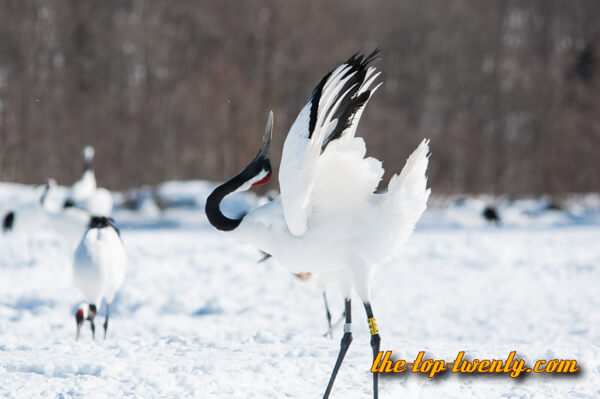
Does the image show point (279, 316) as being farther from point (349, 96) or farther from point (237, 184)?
point (349, 96)

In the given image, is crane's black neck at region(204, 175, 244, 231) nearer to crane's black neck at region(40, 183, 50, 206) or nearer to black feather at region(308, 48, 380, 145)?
black feather at region(308, 48, 380, 145)

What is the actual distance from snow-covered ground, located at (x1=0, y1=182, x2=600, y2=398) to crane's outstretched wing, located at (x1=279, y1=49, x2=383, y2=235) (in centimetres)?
67

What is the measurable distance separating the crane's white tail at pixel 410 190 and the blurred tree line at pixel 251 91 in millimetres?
18558

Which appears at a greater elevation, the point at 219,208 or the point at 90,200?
the point at 219,208

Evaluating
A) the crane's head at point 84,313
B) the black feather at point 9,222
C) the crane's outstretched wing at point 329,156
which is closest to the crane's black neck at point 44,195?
the black feather at point 9,222

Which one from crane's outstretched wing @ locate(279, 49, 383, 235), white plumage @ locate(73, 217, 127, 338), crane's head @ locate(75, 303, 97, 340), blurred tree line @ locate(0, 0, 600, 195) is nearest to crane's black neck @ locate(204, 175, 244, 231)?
crane's outstretched wing @ locate(279, 49, 383, 235)

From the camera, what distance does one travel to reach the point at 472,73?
33.8m

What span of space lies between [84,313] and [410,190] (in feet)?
13.9

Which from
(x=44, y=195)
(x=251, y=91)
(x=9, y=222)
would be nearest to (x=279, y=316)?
(x=44, y=195)

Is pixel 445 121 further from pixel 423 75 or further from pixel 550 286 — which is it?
pixel 550 286

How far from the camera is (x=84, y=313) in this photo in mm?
6621

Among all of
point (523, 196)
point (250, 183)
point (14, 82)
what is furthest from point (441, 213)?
point (250, 183)

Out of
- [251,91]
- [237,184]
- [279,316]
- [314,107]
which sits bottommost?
[279,316]

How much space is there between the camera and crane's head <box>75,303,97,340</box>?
6.55m
